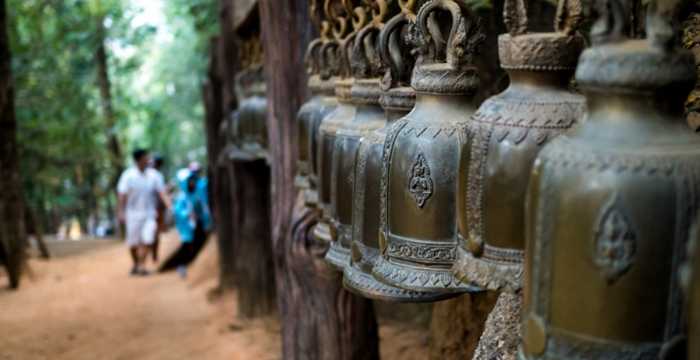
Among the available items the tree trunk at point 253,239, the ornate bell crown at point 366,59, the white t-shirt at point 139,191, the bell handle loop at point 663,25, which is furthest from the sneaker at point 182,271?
the bell handle loop at point 663,25

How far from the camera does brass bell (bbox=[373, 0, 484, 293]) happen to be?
1470 millimetres

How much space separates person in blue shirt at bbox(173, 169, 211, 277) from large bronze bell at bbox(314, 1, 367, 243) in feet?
21.9

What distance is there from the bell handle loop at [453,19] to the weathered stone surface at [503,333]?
0.72 m

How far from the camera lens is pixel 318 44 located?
2.50 m

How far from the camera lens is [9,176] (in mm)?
7578

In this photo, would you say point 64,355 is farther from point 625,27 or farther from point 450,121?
point 625,27

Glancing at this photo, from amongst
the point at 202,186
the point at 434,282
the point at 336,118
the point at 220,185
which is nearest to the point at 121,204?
the point at 202,186

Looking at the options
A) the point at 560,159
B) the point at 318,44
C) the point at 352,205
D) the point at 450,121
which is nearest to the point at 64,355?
the point at 318,44

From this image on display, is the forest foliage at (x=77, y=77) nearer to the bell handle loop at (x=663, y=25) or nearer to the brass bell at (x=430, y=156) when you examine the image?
the brass bell at (x=430, y=156)

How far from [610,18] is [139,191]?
795cm

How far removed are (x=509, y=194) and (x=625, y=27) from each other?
309mm

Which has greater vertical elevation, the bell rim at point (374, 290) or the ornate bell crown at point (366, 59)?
the ornate bell crown at point (366, 59)

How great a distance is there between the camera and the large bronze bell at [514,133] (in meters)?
1.17

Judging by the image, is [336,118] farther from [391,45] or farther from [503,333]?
[503,333]
